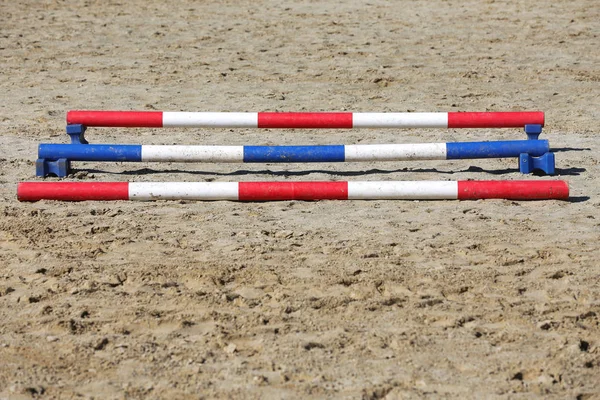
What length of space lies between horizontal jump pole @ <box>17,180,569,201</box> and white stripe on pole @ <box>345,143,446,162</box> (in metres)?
0.58

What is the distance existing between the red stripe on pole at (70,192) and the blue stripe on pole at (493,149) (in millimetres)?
2437

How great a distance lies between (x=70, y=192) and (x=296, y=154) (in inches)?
66.2

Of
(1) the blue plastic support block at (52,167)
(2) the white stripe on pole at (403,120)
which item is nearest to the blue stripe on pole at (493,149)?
(2) the white stripe on pole at (403,120)

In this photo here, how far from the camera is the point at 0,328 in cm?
410

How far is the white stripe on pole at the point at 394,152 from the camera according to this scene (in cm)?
675

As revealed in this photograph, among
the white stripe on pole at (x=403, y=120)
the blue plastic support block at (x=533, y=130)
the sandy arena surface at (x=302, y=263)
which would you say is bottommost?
the sandy arena surface at (x=302, y=263)

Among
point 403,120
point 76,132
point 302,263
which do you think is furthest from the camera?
point 76,132

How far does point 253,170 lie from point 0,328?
349 centimetres

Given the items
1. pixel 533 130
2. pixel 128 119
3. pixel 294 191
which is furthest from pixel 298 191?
pixel 533 130

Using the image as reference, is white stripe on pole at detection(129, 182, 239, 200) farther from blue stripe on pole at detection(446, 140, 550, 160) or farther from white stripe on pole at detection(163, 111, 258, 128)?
blue stripe on pole at detection(446, 140, 550, 160)

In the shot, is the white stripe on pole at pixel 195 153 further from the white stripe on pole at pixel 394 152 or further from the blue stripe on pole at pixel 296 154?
the white stripe on pole at pixel 394 152

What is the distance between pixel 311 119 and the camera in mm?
7121

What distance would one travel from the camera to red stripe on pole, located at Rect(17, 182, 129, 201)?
244 inches

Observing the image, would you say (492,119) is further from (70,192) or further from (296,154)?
(70,192)
